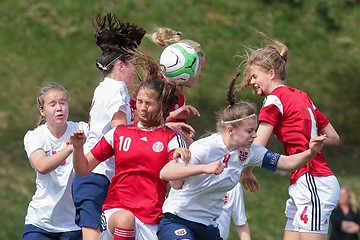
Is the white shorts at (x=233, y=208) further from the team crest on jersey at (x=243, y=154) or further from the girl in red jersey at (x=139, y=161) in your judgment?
the girl in red jersey at (x=139, y=161)

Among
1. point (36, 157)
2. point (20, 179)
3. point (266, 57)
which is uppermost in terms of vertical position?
point (266, 57)

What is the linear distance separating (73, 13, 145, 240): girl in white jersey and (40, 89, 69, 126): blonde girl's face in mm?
239

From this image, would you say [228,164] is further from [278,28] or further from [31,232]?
[278,28]

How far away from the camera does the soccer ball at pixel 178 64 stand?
739 centimetres

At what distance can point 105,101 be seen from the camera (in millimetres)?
7352

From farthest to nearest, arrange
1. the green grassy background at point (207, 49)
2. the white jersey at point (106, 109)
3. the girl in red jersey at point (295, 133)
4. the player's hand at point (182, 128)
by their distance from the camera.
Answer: the green grassy background at point (207, 49) → the girl in red jersey at point (295, 133) → the white jersey at point (106, 109) → the player's hand at point (182, 128)

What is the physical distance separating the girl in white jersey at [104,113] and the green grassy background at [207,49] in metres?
7.85

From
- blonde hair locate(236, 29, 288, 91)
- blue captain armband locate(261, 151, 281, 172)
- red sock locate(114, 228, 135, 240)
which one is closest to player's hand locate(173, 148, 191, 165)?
red sock locate(114, 228, 135, 240)

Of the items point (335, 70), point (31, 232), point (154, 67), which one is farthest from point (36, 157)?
point (335, 70)

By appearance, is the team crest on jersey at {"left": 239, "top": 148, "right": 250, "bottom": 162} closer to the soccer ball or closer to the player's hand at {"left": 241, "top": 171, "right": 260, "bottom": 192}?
the player's hand at {"left": 241, "top": 171, "right": 260, "bottom": 192}

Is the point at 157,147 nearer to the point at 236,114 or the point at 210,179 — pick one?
the point at 210,179

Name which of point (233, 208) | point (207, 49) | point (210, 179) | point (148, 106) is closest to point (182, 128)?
point (148, 106)

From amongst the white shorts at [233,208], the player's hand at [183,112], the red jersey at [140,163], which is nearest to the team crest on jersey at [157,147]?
the red jersey at [140,163]

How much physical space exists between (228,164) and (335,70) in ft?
38.1
